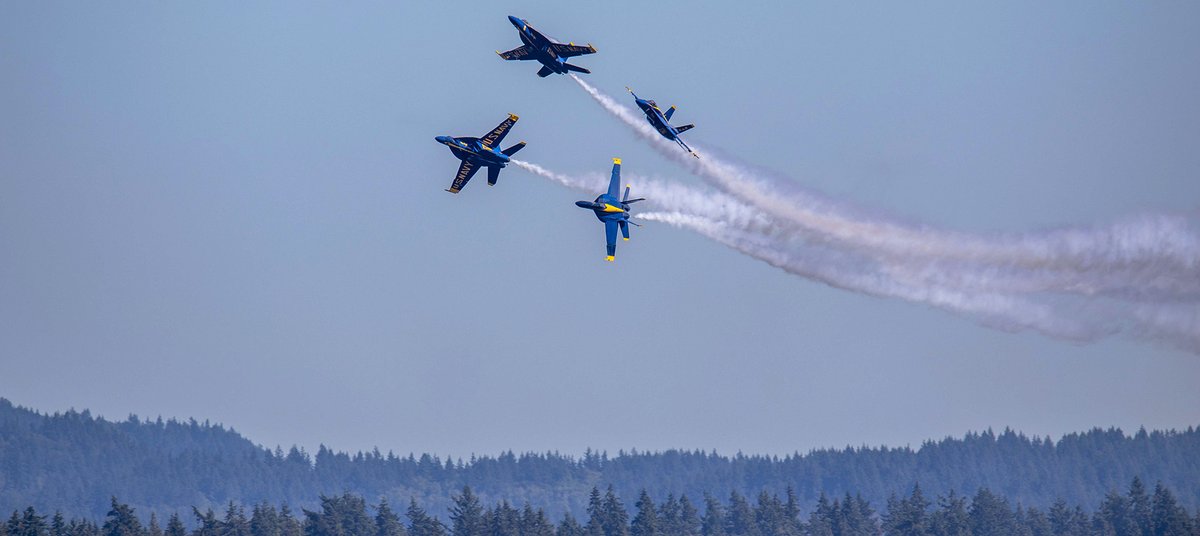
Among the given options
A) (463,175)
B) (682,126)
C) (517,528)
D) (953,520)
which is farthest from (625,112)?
(953,520)

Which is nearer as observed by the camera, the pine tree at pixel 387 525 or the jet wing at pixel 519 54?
the jet wing at pixel 519 54

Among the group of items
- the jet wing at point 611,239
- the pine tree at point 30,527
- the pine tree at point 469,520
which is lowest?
the pine tree at point 30,527

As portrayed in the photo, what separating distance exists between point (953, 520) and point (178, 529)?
57.9 meters

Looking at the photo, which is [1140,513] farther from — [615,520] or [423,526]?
[423,526]

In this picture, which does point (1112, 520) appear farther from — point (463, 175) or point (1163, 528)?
point (463, 175)

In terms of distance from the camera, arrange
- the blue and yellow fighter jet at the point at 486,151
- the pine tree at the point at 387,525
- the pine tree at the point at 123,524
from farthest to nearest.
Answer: the pine tree at the point at 387,525, the pine tree at the point at 123,524, the blue and yellow fighter jet at the point at 486,151

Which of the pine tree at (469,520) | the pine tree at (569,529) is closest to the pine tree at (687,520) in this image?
the pine tree at (569,529)

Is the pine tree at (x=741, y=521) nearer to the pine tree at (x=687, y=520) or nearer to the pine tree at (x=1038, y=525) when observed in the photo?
the pine tree at (x=687, y=520)

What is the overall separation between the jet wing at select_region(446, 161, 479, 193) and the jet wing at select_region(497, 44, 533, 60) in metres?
6.40

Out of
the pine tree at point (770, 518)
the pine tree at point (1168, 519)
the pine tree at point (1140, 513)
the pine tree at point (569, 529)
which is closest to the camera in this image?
the pine tree at point (569, 529)

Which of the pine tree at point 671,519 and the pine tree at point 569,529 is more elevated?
the pine tree at point 671,519

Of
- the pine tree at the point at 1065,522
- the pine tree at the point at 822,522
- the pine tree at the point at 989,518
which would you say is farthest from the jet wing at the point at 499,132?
the pine tree at the point at 1065,522

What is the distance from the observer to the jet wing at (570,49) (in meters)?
74.3

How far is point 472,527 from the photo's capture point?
112062mm
